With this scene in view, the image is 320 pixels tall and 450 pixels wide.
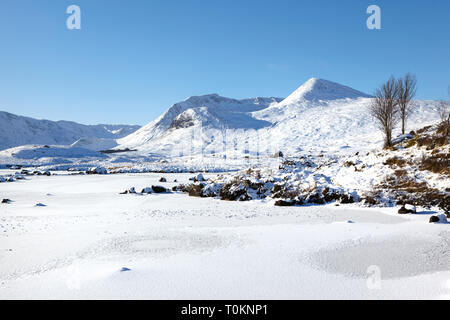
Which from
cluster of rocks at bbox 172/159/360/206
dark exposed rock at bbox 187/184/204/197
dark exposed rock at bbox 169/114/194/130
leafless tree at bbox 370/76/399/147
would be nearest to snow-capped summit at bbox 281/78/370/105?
dark exposed rock at bbox 169/114/194/130

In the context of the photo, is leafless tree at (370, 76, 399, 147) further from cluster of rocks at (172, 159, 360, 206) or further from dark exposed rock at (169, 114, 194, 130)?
dark exposed rock at (169, 114, 194, 130)

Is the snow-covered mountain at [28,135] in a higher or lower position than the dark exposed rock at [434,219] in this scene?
higher

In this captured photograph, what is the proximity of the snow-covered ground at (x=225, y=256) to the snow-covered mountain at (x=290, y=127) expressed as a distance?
42582 millimetres

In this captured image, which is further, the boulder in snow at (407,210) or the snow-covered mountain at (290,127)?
the snow-covered mountain at (290,127)

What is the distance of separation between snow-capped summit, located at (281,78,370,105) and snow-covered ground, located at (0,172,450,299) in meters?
103

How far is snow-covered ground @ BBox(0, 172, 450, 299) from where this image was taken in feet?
13.5

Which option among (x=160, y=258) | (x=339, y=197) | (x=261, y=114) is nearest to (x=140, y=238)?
(x=160, y=258)

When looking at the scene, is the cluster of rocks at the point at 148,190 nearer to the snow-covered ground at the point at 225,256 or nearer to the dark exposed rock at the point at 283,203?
the snow-covered ground at the point at 225,256

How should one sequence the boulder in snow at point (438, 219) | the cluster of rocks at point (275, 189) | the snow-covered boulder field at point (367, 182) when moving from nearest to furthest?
the boulder in snow at point (438, 219)
the snow-covered boulder field at point (367, 182)
the cluster of rocks at point (275, 189)

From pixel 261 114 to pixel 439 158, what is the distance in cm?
9163

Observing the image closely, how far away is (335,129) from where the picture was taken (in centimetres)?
7062

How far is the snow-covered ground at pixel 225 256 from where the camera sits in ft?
13.5

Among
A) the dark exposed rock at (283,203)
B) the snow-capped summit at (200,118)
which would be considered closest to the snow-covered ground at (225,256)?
the dark exposed rock at (283,203)
